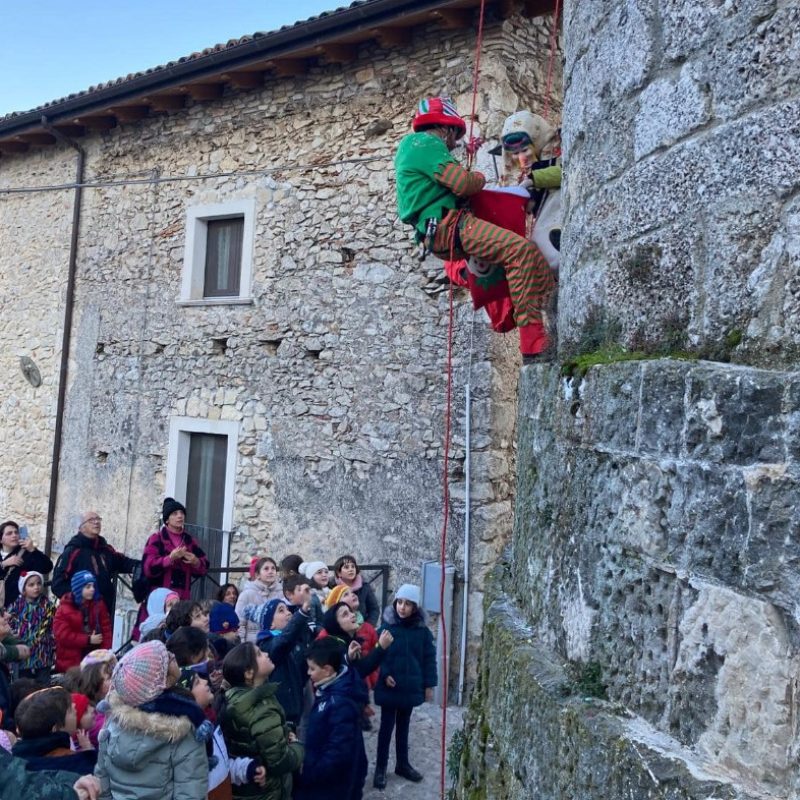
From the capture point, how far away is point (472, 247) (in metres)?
3.03

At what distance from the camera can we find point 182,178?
9.05 meters

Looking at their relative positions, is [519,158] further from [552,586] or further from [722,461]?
[722,461]

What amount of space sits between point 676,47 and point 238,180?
7349 mm

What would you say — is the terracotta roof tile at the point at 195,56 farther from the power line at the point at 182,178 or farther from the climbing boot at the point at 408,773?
the climbing boot at the point at 408,773

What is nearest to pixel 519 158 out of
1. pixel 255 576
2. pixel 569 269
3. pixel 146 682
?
pixel 569 269

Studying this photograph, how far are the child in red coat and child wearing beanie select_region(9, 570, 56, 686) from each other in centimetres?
6

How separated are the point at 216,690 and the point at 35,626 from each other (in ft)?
6.95

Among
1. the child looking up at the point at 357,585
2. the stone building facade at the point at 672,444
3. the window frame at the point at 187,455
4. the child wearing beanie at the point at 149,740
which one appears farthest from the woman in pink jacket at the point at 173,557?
the stone building facade at the point at 672,444

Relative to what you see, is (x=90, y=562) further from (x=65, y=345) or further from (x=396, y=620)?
(x=65, y=345)

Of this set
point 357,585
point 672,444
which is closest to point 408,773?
point 357,585

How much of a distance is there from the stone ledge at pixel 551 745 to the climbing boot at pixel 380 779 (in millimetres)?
3063

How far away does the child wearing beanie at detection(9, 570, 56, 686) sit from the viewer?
18.3ft

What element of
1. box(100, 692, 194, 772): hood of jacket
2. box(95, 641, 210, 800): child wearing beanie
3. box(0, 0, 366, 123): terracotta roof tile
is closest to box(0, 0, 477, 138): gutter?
box(0, 0, 366, 123): terracotta roof tile

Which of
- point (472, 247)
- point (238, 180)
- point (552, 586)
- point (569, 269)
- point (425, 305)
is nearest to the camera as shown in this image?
point (552, 586)
